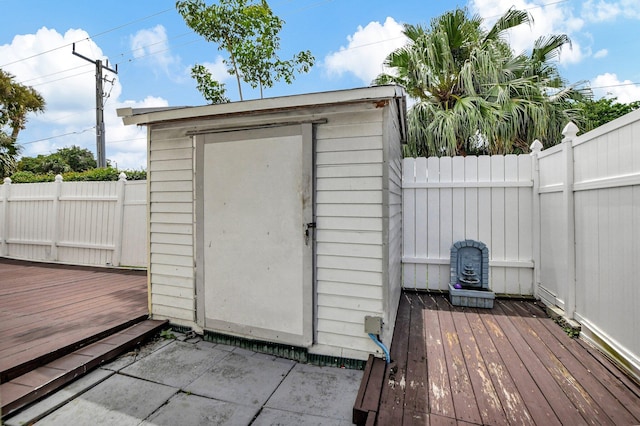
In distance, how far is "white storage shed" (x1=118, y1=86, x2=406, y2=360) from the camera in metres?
2.36

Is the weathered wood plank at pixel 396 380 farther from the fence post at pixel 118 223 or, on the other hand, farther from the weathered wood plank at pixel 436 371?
the fence post at pixel 118 223

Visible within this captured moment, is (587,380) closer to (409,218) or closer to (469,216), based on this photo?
(469,216)

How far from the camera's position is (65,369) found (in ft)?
7.06

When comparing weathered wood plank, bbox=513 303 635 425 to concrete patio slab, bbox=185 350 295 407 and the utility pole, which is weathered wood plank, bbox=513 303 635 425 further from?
the utility pole

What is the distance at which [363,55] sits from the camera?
8266mm

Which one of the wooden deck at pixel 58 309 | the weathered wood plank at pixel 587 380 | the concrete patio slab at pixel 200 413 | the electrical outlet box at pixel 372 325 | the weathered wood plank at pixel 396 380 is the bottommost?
the concrete patio slab at pixel 200 413

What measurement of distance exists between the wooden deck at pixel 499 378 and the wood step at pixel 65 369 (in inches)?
83.4

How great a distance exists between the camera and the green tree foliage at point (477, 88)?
5473 mm

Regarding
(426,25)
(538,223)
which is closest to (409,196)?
(538,223)

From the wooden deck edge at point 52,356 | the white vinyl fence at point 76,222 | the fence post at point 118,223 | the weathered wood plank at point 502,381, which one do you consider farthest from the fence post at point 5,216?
the weathered wood plank at point 502,381

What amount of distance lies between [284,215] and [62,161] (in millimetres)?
20245

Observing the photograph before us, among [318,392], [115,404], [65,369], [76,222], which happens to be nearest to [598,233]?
[318,392]

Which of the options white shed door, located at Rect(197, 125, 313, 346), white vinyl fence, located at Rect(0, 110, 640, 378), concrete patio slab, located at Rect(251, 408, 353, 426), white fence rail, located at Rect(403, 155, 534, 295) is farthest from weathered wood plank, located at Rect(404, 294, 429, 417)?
white vinyl fence, located at Rect(0, 110, 640, 378)

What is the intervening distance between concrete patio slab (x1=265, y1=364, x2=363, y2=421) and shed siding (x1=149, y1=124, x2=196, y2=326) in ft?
4.25
